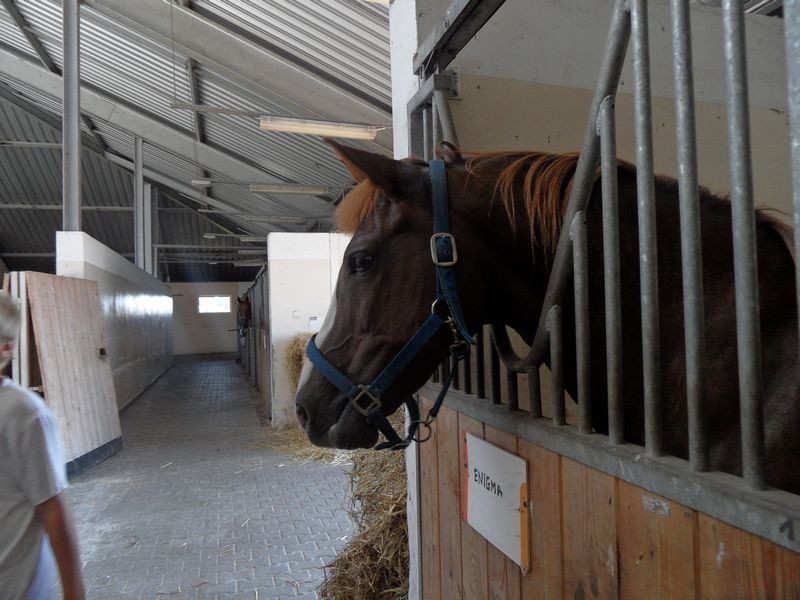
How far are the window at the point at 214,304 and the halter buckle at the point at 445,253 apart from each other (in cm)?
2416

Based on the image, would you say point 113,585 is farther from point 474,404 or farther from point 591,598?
point 591,598

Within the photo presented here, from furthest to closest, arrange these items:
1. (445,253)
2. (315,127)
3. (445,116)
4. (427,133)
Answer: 1. (315,127)
2. (427,133)
3. (445,116)
4. (445,253)

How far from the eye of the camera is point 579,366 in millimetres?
1021

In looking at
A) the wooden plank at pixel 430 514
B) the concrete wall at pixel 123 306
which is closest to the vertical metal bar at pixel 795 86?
the wooden plank at pixel 430 514

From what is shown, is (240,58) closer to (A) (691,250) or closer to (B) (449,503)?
(B) (449,503)

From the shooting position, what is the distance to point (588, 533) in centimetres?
92

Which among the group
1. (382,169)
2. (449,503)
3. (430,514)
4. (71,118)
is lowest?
(430,514)

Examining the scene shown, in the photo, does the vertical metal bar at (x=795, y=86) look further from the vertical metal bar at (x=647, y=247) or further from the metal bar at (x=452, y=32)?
the metal bar at (x=452, y=32)

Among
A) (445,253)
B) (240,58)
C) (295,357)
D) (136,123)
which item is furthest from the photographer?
(136,123)

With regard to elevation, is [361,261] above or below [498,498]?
above

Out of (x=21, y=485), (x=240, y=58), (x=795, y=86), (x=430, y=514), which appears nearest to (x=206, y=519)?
(x=430, y=514)

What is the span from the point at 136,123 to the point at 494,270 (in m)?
11.9

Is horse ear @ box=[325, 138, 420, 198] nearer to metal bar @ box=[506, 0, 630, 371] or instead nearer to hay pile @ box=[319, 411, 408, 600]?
metal bar @ box=[506, 0, 630, 371]

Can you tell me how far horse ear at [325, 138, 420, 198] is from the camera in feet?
3.92
